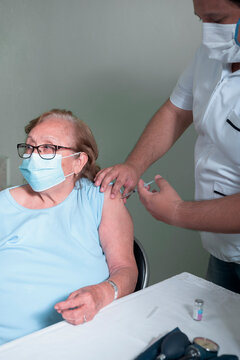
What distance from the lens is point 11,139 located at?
3484mm

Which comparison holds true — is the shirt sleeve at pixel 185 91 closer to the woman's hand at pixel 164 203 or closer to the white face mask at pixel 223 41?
the white face mask at pixel 223 41

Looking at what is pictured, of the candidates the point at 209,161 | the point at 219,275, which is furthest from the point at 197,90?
the point at 219,275

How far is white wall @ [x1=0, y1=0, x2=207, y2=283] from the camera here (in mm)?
2605

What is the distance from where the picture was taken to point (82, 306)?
3.67 ft

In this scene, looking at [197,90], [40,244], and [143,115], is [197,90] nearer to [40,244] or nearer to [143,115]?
[40,244]

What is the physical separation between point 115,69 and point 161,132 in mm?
1140

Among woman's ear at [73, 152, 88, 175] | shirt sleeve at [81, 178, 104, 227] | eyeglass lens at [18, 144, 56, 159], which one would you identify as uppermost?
eyeglass lens at [18, 144, 56, 159]

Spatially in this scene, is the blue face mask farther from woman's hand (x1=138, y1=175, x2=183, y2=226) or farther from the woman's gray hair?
woman's hand (x1=138, y1=175, x2=183, y2=226)

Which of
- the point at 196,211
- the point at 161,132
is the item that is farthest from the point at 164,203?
the point at 161,132

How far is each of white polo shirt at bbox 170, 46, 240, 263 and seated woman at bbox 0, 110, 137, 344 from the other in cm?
35

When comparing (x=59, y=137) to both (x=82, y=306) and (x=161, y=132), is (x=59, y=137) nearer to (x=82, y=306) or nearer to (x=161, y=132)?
(x=161, y=132)

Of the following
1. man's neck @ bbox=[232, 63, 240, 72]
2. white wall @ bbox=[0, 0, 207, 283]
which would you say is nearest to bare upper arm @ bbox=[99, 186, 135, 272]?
man's neck @ bbox=[232, 63, 240, 72]

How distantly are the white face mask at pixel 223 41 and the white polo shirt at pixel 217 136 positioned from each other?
0.31 feet

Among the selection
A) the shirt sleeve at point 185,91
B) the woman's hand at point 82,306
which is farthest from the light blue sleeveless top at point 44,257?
the shirt sleeve at point 185,91
